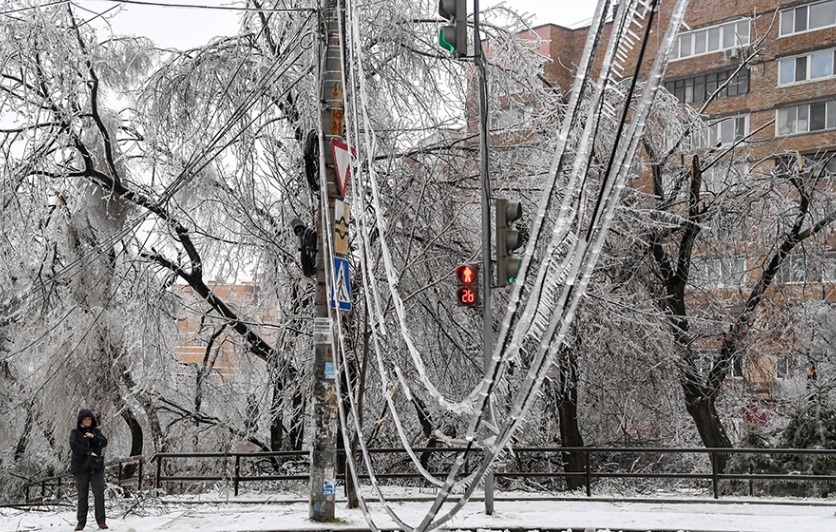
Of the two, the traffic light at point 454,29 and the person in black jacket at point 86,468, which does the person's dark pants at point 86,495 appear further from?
the traffic light at point 454,29

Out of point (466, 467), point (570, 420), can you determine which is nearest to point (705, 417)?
point (570, 420)

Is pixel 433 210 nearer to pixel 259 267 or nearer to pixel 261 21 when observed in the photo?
pixel 259 267

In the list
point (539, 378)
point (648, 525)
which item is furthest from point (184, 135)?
point (539, 378)

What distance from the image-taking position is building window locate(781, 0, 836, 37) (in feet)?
124

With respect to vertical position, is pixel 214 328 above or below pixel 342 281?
below

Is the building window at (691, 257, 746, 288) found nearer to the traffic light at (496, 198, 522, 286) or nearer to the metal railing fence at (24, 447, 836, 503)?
the metal railing fence at (24, 447, 836, 503)

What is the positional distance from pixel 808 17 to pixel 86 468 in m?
35.2

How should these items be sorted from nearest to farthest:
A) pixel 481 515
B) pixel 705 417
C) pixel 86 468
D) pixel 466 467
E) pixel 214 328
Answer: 1. pixel 86 468
2. pixel 481 515
3. pixel 466 467
4. pixel 214 328
5. pixel 705 417

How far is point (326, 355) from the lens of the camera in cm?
Answer: 1240

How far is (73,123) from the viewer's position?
16.1 metres

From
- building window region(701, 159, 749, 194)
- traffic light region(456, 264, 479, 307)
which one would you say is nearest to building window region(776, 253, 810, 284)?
building window region(701, 159, 749, 194)

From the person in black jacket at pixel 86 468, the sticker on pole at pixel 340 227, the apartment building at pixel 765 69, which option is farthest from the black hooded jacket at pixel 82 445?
the apartment building at pixel 765 69

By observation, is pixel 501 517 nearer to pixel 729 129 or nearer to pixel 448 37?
pixel 448 37

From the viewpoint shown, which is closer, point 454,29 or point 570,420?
point 454,29
